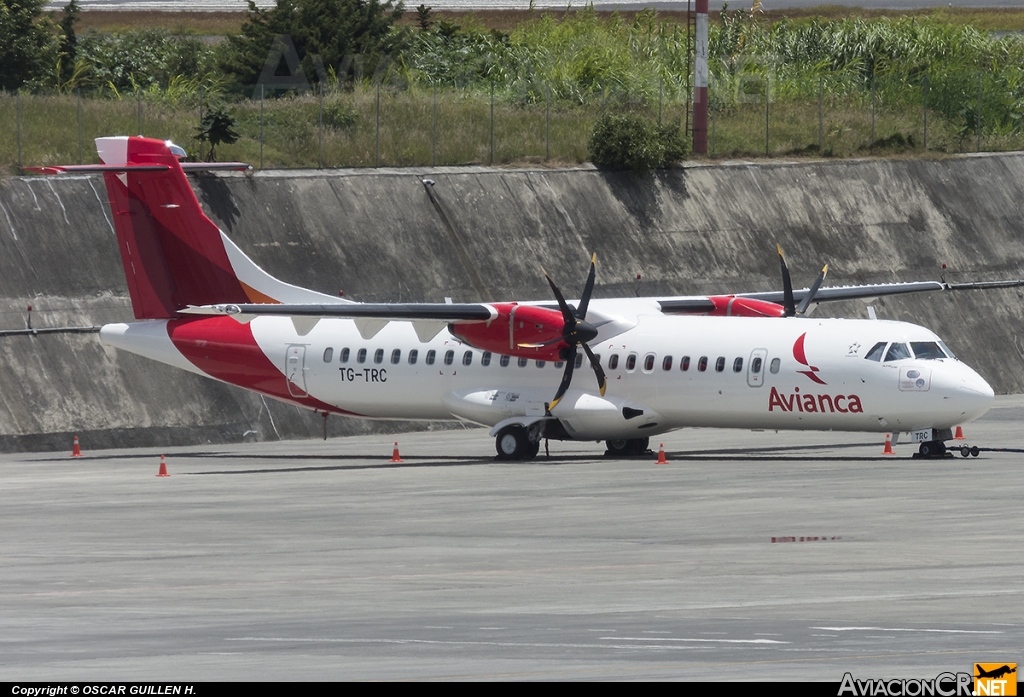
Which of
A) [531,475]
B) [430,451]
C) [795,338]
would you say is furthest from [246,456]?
Answer: [795,338]

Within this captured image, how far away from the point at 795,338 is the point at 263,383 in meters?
11.3

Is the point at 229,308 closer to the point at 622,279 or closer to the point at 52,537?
the point at 52,537

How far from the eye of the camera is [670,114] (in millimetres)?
55969

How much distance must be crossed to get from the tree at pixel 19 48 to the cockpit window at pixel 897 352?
33.9m

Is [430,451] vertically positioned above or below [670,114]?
below

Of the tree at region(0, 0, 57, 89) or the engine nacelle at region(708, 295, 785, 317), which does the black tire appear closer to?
the engine nacelle at region(708, 295, 785, 317)

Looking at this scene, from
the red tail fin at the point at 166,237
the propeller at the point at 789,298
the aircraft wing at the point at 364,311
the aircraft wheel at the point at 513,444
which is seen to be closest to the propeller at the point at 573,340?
the aircraft wheel at the point at 513,444

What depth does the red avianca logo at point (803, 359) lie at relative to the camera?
A: 2864 centimetres

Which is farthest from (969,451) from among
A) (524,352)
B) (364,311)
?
(364,311)

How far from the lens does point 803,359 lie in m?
28.8

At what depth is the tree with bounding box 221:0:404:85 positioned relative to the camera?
195ft

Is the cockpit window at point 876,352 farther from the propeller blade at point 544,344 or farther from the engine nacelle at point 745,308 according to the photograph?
the propeller blade at point 544,344

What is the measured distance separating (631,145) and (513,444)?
62.8ft

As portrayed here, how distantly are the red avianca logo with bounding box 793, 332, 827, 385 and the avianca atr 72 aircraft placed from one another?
0.08 ft
